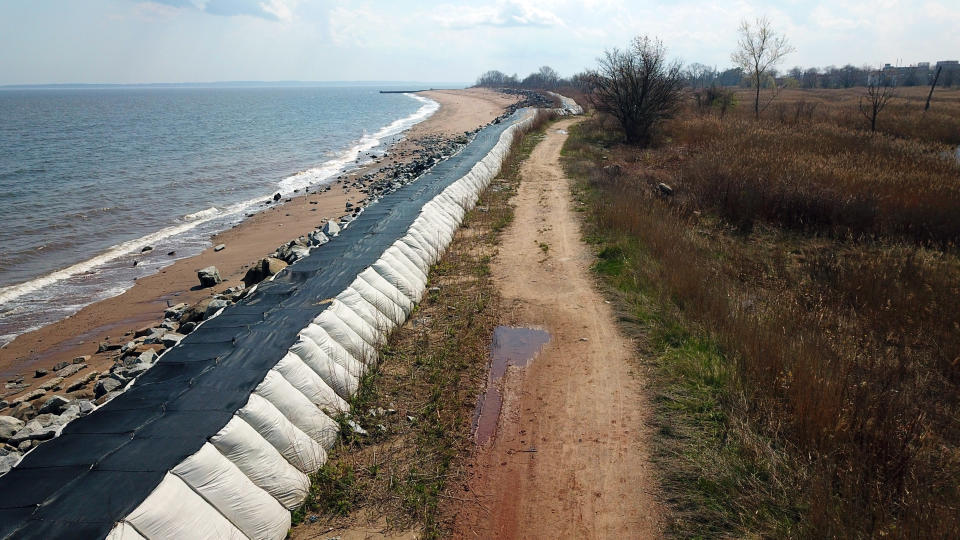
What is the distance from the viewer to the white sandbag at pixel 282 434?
5.83m

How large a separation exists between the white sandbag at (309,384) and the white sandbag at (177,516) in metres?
1.99

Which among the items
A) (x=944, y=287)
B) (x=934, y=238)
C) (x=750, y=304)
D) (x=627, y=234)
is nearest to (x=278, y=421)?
(x=750, y=304)

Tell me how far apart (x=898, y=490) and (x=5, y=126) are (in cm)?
9083

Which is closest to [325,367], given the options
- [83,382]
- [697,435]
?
[697,435]

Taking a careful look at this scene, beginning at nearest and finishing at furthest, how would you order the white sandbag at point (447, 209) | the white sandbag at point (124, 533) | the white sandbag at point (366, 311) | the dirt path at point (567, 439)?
1. the white sandbag at point (124, 533)
2. the dirt path at point (567, 439)
3. the white sandbag at point (366, 311)
4. the white sandbag at point (447, 209)

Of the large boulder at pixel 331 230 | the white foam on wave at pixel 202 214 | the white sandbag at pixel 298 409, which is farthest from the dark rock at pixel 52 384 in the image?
the white foam on wave at pixel 202 214

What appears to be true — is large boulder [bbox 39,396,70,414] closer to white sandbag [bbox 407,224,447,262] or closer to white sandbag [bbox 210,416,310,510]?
A: white sandbag [bbox 210,416,310,510]

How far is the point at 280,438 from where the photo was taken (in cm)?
592

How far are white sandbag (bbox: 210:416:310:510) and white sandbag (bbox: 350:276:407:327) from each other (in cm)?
381

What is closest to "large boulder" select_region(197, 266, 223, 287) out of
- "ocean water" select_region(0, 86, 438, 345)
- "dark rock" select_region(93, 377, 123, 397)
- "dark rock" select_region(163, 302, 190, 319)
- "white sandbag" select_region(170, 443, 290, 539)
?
"dark rock" select_region(163, 302, 190, 319)

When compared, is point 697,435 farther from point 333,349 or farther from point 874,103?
point 874,103

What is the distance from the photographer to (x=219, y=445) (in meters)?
5.32

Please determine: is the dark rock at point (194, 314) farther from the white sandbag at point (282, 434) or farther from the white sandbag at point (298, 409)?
the white sandbag at point (282, 434)

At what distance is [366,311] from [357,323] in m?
0.48
